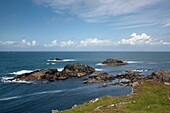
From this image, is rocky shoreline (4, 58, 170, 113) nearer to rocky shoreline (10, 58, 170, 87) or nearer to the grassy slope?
rocky shoreline (10, 58, 170, 87)

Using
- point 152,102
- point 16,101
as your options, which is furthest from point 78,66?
point 152,102

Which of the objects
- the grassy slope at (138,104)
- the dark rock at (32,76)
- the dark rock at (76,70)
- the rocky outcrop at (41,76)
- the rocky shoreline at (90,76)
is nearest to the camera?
the grassy slope at (138,104)

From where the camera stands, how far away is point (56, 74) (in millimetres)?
98125

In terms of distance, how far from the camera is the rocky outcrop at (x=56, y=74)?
3684 inches

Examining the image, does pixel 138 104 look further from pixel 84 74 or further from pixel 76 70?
pixel 76 70

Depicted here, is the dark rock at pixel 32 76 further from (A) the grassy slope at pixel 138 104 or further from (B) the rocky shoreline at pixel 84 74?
(A) the grassy slope at pixel 138 104

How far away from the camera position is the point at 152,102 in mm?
37562

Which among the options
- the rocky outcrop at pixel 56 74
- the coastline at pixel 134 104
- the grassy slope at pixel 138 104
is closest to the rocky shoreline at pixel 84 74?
the rocky outcrop at pixel 56 74

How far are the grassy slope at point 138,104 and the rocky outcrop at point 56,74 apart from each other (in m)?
55.8

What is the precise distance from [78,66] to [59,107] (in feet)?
195

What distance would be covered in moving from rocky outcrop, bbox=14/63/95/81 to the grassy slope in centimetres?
5580

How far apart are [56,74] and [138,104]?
66360mm

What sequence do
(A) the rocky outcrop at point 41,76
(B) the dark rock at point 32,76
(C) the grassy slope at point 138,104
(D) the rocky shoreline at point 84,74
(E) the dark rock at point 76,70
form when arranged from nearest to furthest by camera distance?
(C) the grassy slope at point 138,104
(D) the rocky shoreline at point 84,74
(B) the dark rock at point 32,76
(A) the rocky outcrop at point 41,76
(E) the dark rock at point 76,70

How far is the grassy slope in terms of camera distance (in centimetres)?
3284
